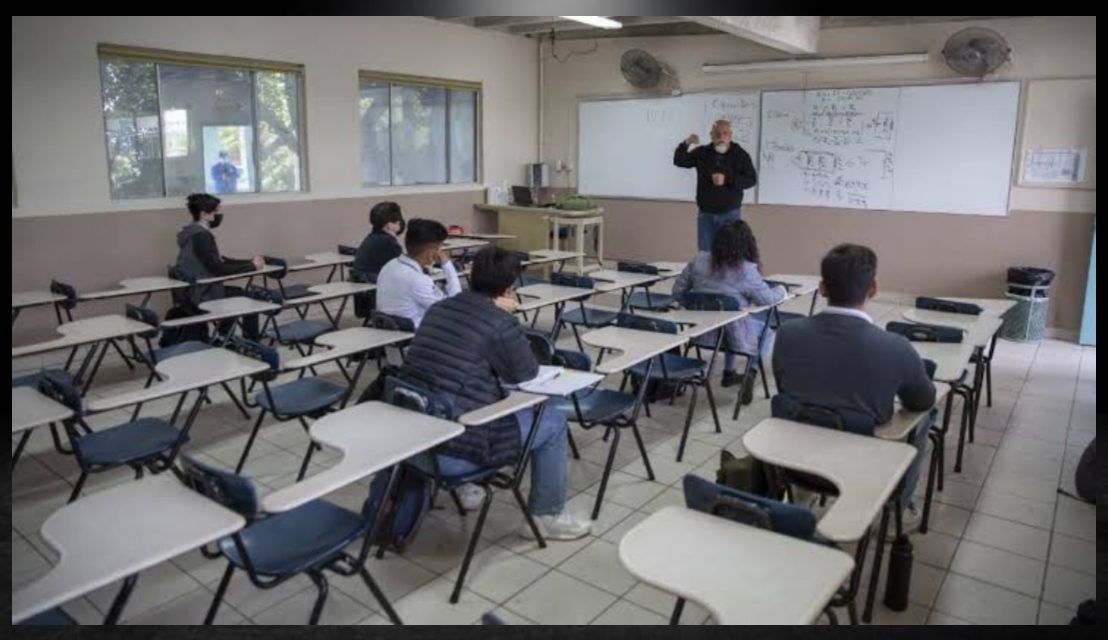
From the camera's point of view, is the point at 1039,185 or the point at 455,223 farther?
the point at 455,223

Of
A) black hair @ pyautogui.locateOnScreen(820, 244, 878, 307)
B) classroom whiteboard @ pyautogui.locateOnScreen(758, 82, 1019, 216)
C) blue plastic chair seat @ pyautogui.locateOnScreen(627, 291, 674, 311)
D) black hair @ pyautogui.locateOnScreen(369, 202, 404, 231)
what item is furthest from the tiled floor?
classroom whiteboard @ pyautogui.locateOnScreen(758, 82, 1019, 216)

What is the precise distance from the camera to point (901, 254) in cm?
737

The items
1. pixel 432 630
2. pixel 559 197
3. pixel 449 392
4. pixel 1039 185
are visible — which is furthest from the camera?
pixel 559 197

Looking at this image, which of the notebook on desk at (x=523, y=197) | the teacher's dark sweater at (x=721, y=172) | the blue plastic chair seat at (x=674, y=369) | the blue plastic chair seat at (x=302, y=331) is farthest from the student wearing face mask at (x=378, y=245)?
the notebook on desk at (x=523, y=197)

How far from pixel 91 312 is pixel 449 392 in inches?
175

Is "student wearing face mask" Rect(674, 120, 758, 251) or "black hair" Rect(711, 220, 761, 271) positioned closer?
"black hair" Rect(711, 220, 761, 271)

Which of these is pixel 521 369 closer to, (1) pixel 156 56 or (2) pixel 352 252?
(2) pixel 352 252

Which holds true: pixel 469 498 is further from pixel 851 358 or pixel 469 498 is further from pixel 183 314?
pixel 183 314

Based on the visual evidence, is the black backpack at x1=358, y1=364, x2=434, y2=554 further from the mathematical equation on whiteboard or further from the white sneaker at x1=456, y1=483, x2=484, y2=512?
the mathematical equation on whiteboard

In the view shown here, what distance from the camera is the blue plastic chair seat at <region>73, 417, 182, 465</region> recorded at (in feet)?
9.41

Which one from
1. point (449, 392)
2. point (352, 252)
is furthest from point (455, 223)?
point (449, 392)

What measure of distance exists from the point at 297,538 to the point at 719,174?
5025 millimetres

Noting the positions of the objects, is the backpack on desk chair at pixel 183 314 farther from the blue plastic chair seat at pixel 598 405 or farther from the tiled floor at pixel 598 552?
the blue plastic chair seat at pixel 598 405

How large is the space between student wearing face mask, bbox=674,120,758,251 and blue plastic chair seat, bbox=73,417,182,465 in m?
4.39
